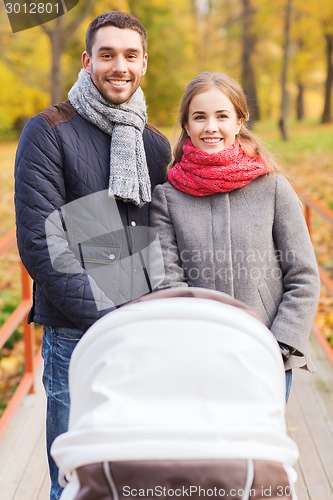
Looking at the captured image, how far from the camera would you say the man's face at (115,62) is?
111 inches

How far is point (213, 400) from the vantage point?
6.34ft

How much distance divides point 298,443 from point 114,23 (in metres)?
2.60

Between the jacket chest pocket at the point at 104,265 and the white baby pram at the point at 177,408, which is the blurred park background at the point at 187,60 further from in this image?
the white baby pram at the point at 177,408

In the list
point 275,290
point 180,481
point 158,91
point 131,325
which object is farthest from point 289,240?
point 158,91

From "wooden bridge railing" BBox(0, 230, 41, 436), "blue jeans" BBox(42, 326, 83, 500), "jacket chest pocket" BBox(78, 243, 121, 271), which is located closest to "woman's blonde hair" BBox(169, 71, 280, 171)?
"jacket chest pocket" BBox(78, 243, 121, 271)

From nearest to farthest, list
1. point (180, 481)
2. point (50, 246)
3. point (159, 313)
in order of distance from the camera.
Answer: point (180, 481), point (159, 313), point (50, 246)

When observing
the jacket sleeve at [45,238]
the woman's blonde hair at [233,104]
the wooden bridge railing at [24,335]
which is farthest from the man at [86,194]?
the wooden bridge railing at [24,335]

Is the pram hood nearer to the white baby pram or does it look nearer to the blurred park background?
the white baby pram

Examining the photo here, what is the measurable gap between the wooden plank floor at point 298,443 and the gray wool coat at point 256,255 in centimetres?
125

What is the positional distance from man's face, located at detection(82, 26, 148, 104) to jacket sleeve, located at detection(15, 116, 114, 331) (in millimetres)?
311

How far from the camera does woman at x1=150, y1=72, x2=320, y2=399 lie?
9.14ft

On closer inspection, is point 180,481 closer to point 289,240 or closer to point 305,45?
point 289,240

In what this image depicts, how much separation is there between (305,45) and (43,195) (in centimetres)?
2679

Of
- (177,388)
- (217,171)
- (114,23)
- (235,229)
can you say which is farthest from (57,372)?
(114,23)
